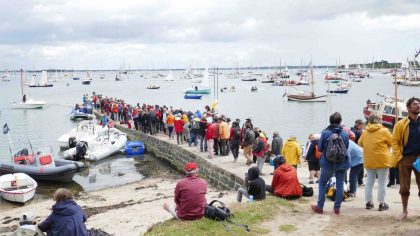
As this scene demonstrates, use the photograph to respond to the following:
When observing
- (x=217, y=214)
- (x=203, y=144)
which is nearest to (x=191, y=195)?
(x=217, y=214)

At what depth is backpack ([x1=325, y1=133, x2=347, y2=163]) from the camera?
23.7 feet

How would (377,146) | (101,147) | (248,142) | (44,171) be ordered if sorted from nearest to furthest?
(377,146) < (248,142) < (44,171) < (101,147)

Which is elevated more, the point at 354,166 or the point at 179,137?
the point at 354,166

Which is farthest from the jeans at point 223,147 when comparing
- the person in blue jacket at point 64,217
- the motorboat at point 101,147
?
the person in blue jacket at point 64,217

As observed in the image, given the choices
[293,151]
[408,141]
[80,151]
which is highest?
[408,141]

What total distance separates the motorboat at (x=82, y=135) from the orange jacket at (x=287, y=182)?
1879 cm

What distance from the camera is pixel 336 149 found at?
7238mm

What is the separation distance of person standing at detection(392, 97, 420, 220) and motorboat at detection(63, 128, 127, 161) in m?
19.7

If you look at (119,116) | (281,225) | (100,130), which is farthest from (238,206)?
(119,116)

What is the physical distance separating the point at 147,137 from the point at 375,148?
65.5 ft

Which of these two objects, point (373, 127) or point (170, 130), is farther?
point (170, 130)

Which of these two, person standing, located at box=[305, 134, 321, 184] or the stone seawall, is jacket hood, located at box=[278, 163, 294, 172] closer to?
person standing, located at box=[305, 134, 321, 184]

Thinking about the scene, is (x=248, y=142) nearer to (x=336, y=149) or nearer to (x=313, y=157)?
(x=313, y=157)

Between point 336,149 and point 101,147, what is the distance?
19.6 meters
